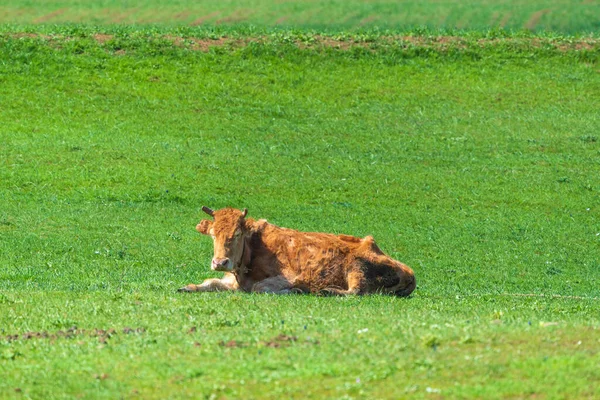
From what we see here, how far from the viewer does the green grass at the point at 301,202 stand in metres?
9.71

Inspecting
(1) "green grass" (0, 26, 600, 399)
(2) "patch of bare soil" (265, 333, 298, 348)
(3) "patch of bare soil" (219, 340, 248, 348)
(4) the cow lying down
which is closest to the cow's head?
(4) the cow lying down

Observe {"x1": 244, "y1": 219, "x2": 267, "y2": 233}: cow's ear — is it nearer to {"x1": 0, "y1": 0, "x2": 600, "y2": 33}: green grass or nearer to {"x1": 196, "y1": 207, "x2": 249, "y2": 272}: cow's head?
{"x1": 196, "y1": 207, "x2": 249, "y2": 272}: cow's head

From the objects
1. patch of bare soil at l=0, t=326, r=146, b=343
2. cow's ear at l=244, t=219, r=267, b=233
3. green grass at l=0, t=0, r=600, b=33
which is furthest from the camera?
green grass at l=0, t=0, r=600, b=33

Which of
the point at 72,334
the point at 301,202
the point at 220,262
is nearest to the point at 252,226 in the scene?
the point at 220,262

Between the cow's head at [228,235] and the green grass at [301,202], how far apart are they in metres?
0.98

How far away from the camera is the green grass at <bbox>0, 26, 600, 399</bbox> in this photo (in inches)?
382

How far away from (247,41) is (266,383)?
115 feet

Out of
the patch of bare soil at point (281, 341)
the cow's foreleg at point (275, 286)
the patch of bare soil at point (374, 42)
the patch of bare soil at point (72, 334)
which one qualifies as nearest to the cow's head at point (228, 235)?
the cow's foreleg at point (275, 286)

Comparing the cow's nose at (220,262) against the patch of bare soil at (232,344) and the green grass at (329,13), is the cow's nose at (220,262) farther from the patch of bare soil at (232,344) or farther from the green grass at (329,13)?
the green grass at (329,13)

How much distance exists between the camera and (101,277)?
1844 cm

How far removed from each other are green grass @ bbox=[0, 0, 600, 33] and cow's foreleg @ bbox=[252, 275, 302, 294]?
35865 mm

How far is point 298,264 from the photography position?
15.8 meters

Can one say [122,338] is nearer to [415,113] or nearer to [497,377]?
[497,377]

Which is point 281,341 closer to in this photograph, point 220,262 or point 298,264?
point 220,262
